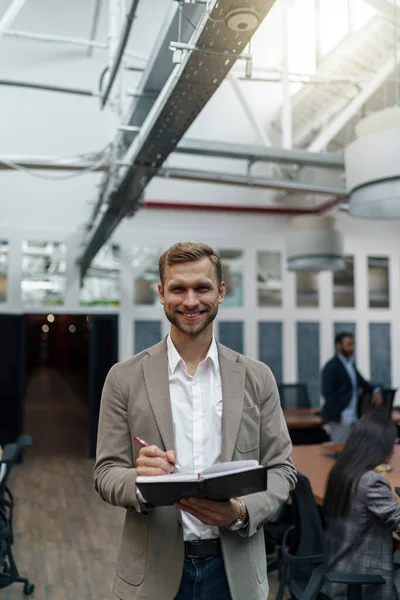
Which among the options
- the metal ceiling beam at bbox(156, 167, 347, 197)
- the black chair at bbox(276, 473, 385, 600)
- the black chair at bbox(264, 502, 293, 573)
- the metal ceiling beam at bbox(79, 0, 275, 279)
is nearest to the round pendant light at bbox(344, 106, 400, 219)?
the metal ceiling beam at bbox(79, 0, 275, 279)

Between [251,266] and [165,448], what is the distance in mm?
8644

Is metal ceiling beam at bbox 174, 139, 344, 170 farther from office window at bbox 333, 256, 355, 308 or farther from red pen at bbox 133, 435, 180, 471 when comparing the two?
office window at bbox 333, 256, 355, 308

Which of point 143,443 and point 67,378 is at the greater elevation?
point 143,443

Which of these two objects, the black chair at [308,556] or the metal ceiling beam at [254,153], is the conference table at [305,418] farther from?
the black chair at [308,556]

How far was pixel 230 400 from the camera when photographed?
158 cm

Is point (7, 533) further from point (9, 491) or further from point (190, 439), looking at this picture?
point (190, 439)

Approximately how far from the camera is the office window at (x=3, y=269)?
8945mm

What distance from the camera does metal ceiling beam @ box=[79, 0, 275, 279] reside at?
2281 millimetres

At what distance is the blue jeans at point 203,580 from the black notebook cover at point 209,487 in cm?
30

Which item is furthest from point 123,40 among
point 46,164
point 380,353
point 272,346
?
point 380,353

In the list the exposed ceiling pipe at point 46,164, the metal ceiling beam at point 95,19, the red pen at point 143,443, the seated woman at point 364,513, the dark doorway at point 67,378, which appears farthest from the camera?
the dark doorway at point 67,378

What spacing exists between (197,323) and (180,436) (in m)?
0.30

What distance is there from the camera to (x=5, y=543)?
3377 millimetres

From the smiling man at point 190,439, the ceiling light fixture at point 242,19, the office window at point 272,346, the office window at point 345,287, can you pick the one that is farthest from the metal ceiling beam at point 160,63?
the office window at point 345,287
